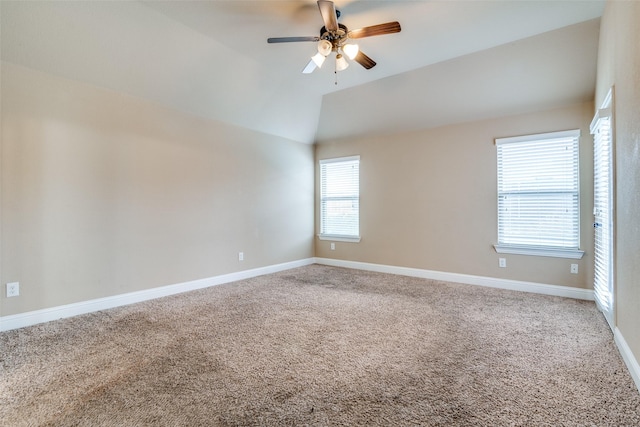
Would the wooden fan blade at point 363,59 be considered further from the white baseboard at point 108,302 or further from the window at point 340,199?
the white baseboard at point 108,302

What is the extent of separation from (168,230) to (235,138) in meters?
1.68

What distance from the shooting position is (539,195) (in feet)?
12.5

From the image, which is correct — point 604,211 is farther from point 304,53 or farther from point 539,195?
point 304,53

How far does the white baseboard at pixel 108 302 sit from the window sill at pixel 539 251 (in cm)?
361

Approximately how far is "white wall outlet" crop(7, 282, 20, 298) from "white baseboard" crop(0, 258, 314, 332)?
20 cm

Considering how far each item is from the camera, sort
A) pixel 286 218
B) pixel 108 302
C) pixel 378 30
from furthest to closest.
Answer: pixel 286 218
pixel 108 302
pixel 378 30

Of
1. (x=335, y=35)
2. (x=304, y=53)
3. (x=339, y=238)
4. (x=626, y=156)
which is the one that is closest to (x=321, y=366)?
(x=626, y=156)

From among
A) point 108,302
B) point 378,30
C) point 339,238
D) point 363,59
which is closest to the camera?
point 378,30

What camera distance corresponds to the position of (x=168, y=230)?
12.3 feet

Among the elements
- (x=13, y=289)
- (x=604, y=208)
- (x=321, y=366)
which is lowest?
(x=321, y=366)

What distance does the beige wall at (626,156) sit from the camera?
A: 1842 millimetres

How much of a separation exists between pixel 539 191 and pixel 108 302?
17.4 feet

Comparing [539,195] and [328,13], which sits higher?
[328,13]

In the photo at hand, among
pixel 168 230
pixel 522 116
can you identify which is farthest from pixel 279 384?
pixel 522 116
